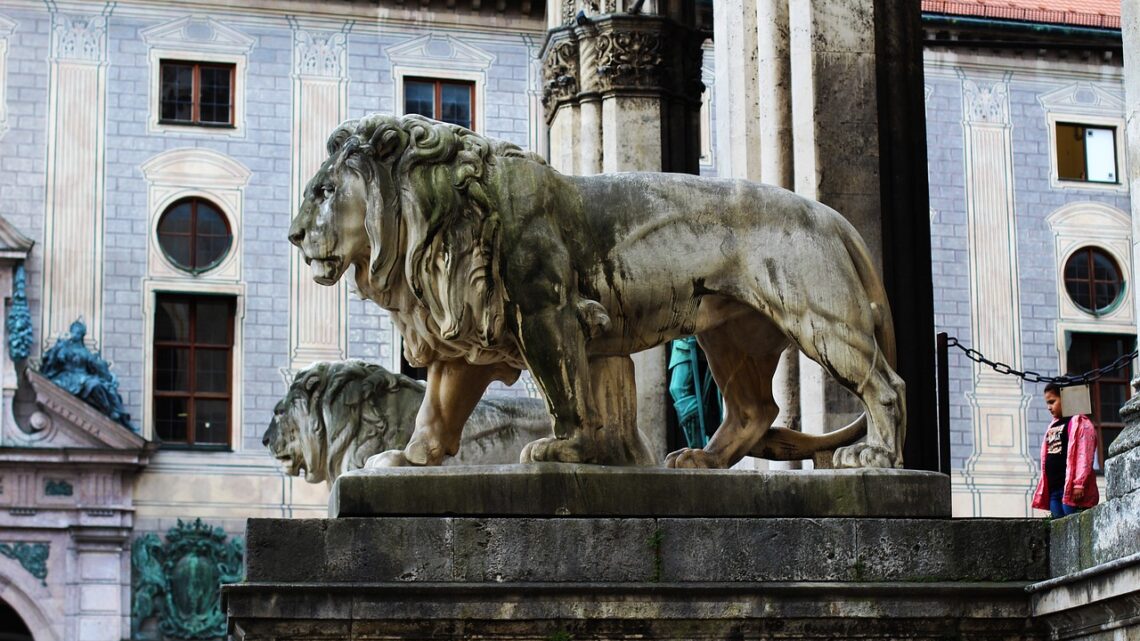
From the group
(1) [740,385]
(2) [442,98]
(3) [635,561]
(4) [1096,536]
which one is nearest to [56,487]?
(2) [442,98]

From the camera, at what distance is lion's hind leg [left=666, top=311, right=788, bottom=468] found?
945cm

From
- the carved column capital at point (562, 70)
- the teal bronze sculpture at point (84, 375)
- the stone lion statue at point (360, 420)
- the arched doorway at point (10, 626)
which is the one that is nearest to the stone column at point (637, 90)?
the carved column capital at point (562, 70)

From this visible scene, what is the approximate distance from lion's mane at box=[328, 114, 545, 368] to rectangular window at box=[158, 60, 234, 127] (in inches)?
1151

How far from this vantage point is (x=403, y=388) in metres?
15.4

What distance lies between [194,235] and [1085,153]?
16226 mm

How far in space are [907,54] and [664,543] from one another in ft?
20.5

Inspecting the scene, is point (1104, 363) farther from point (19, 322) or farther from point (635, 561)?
point (635, 561)

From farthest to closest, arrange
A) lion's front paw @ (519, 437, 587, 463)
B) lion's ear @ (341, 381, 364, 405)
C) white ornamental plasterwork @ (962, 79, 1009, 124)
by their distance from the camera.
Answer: white ornamental plasterwork @ (962, 79, 1009, 124) < lion's ear @ (341, 381, 364, 405) < lion's front paw @ (519, 437, 587, 463)

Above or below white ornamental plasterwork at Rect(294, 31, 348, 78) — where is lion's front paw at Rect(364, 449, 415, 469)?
below

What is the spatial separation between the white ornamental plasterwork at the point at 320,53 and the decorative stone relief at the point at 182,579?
7.82m

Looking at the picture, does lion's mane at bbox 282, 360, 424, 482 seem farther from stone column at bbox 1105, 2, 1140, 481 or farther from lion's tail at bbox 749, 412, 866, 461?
stone column at bbox 1105, 2, 1140, 481

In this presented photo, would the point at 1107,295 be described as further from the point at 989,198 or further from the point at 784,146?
the point at 784,146

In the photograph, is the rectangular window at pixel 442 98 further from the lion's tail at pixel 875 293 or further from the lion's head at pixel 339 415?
the lion's tail at pixel 875 293

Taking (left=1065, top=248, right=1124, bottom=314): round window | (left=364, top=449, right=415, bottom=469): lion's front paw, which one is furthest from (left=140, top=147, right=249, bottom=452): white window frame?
(left=364, top=449, right=415, bottom=469): lion's front paw
